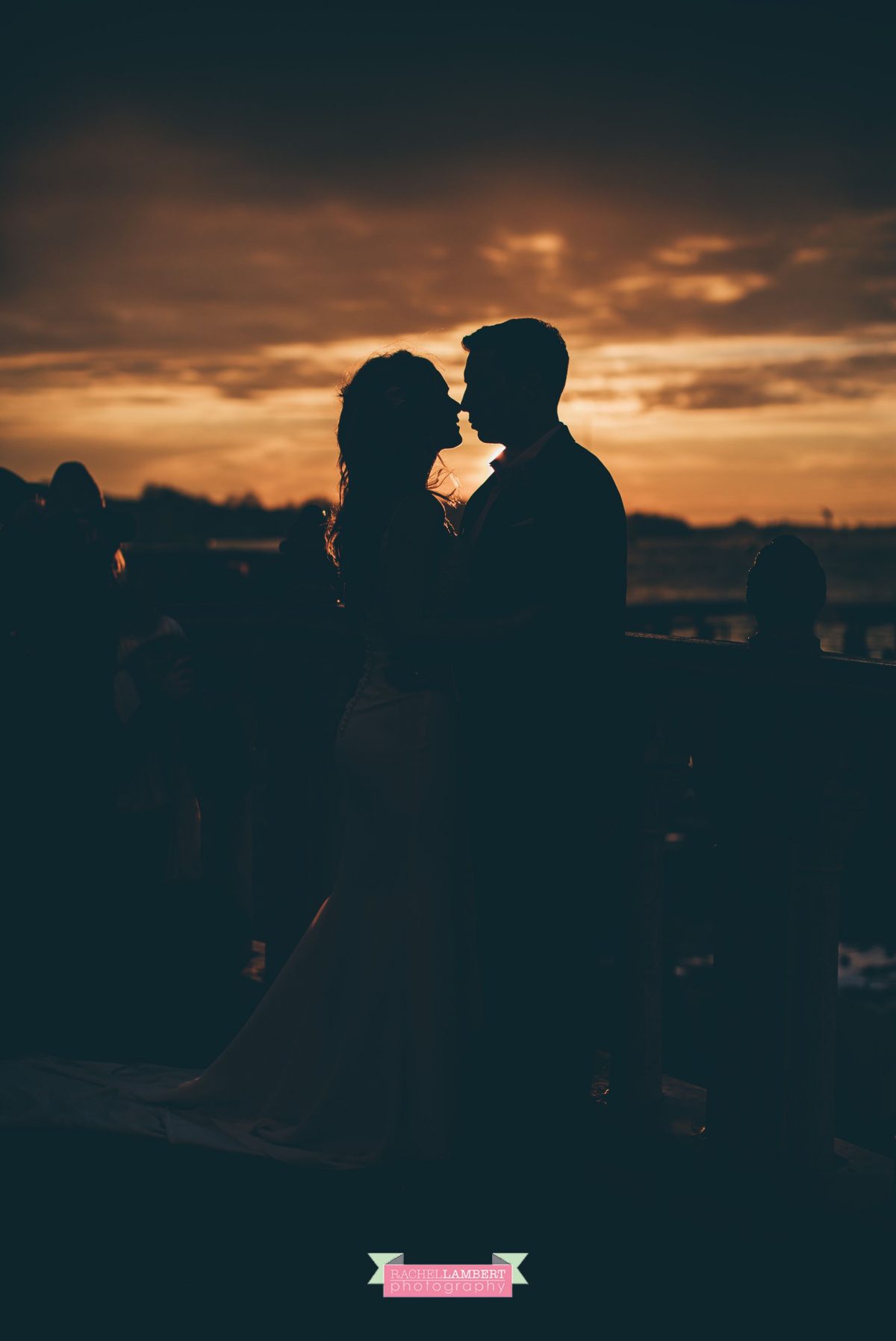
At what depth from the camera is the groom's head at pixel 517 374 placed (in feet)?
10.6

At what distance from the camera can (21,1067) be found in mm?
4227

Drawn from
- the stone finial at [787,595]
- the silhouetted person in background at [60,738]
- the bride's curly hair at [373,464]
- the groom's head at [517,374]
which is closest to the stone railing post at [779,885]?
the stone finial at [787,595]

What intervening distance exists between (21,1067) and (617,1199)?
2.08m

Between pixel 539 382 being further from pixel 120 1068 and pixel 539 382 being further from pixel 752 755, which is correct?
pixel 120 1068

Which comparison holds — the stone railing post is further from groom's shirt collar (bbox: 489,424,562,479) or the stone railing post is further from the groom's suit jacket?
groom's shirt collar (bbox: 489,424,562,479)

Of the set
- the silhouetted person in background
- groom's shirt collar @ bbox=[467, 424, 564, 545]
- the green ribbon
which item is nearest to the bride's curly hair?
groom's shirt collar @ bbox=[467, 424, 564, 545]

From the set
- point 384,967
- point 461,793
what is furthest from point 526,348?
point 384,967

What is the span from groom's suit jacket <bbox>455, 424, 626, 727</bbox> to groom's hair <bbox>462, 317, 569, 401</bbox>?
0.15m

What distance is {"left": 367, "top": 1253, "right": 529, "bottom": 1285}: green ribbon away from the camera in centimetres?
301

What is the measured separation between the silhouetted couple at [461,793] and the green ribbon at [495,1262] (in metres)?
0.36

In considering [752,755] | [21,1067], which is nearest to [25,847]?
[21,1067]

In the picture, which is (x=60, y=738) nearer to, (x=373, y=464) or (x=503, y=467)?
(x=373, y=464)

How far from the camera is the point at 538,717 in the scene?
3223 millimetres

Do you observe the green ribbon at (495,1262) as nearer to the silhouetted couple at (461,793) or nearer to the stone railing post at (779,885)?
the silhouetted couple at (461,793)
